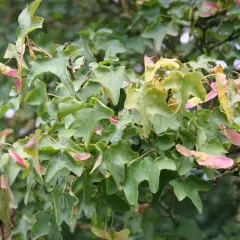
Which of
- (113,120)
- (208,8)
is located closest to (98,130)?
(113,120)

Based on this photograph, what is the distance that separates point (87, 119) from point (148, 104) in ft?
0.38

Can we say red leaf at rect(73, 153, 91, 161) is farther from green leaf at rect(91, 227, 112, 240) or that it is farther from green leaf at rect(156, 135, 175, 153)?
green leaf at rect(91, 227, 112, 240)

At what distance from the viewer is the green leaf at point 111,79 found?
1.12m

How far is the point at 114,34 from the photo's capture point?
194 cm

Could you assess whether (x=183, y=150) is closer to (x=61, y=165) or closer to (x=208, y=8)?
(x=61, y=165)

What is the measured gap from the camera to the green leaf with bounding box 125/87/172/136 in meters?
1.04

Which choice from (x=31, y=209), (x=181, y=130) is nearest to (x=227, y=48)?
(x=31, y=209)

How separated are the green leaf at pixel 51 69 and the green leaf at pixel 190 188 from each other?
25 centimetres

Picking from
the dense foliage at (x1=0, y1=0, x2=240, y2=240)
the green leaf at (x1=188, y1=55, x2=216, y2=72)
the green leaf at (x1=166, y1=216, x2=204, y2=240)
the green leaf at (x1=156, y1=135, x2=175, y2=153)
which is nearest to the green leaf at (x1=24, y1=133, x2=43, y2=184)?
the dense foliage at (x1=0, y1=0, x2=240, y2=240)

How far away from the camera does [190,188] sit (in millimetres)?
1136

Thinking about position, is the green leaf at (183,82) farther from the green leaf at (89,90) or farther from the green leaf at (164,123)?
the green leaf at (89,90)

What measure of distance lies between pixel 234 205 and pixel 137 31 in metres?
0.65

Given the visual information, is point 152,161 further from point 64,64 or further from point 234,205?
point 234,205

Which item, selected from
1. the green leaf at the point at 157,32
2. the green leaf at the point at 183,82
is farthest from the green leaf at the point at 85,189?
the green leaf at the point at 157,32
